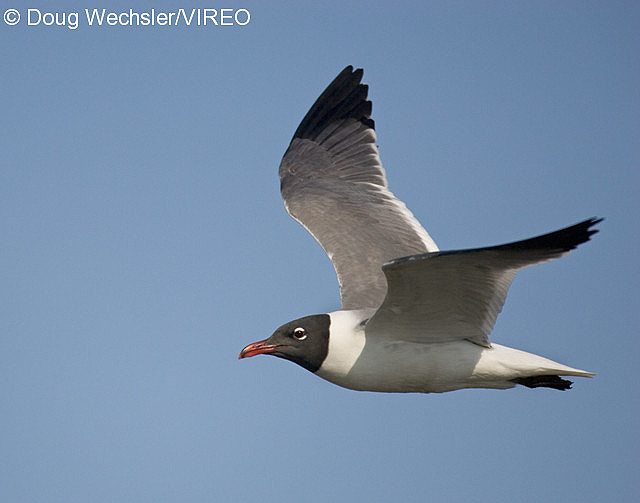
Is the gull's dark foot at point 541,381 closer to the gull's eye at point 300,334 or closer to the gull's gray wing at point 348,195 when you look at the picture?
the gull's gray wing at point 348,195

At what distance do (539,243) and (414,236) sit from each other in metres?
3.16

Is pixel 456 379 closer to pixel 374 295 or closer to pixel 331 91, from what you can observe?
pixel 374 295

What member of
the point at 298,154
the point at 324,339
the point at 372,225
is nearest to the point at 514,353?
the point at 324,339

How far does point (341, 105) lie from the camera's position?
431 inches

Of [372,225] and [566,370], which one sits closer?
[566,370]

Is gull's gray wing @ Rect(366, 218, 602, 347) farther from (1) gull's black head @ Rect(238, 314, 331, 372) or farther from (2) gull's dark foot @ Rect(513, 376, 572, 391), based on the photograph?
(2) gull's dark foot @ Rect(513, 376, 572, 391)

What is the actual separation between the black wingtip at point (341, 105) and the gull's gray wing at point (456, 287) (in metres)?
4.05

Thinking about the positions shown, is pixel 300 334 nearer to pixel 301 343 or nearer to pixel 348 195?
pixel 301 343

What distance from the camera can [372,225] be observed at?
9305 millimetres

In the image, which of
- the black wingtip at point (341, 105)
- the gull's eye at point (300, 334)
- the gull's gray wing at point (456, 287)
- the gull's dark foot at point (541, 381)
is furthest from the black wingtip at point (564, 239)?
the black wingtip at point (341, 105)

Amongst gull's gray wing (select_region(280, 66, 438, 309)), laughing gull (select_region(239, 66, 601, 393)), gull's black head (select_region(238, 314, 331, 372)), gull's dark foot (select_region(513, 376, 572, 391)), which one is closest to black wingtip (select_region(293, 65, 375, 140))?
gull's gray wing (select_region(280, 66, 438, 309))

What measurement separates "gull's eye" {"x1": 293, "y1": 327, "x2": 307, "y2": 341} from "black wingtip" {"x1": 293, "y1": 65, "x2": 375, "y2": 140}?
389cm

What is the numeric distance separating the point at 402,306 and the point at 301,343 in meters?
1.04

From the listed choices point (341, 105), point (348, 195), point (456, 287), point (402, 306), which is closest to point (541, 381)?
point (456, 287)
